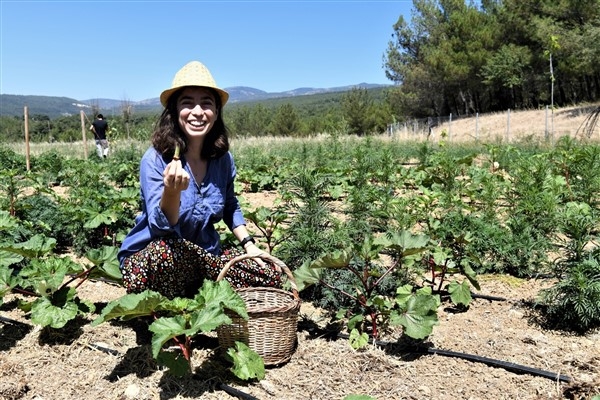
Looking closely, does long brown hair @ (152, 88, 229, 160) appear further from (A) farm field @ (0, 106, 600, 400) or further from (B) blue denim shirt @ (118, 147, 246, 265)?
(A) farm field @ (0, 106, 600, 400)

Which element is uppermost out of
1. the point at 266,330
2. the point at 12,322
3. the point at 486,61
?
the point at 486,61

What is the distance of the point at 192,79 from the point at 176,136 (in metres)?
0.32

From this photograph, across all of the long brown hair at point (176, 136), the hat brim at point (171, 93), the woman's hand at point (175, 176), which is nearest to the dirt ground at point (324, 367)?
the woman's hand at point (175, 176)

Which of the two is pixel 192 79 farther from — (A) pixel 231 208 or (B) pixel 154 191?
(A) pixel 231 208

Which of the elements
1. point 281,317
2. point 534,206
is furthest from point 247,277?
point 534,206

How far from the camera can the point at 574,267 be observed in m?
2.75

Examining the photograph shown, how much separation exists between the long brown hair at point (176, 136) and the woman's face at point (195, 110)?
0.15 ft

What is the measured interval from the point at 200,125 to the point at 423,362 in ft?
5.64

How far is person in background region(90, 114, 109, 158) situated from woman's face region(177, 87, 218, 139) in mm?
11847

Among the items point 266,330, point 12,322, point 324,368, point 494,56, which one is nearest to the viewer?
point 266,330

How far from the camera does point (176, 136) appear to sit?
274 cm

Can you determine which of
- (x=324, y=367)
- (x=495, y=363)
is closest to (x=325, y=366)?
(x=324, y=367)

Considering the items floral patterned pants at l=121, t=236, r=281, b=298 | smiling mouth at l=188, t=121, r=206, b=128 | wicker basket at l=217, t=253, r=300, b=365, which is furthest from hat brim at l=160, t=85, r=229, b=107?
wicker basket at l=217, t=253, r=300, b=365

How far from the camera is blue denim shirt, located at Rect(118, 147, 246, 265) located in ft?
8.45
